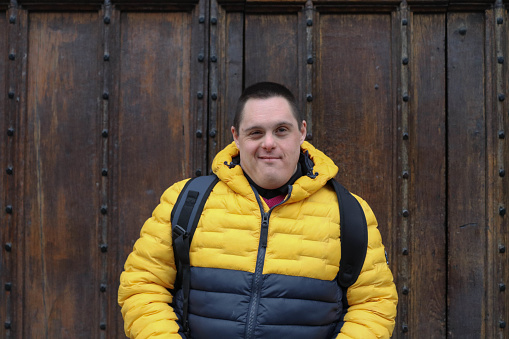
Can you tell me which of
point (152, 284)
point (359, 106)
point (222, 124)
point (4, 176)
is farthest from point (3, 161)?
point (359, 106)

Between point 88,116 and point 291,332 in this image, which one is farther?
point 88,116

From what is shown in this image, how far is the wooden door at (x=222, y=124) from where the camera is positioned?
1826mm

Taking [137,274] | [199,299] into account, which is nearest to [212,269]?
[199,299]

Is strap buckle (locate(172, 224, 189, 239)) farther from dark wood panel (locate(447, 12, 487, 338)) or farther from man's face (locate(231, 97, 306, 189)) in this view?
dark wood panel (locate(447, 12, 487, 338))

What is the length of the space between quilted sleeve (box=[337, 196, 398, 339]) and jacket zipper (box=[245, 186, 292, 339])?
0.72ft

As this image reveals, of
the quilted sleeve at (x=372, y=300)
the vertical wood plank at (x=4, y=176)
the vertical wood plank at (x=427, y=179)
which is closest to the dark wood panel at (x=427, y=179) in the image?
the vertical wood plank at (x=427, y=179)

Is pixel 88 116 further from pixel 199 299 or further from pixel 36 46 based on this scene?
pixel 199 299

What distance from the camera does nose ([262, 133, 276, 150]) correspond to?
50.2 inches

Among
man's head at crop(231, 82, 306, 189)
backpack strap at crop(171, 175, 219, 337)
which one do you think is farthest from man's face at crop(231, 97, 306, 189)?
backpack strap at crop(171, 175, 219, 337)

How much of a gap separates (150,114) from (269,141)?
2.40 feet

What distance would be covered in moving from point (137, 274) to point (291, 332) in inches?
15.5

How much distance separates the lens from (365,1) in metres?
1.84

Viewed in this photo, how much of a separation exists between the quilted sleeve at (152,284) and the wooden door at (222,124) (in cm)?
57

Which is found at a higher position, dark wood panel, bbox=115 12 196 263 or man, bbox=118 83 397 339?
dark wood panel, bbox=115 12 196 263
